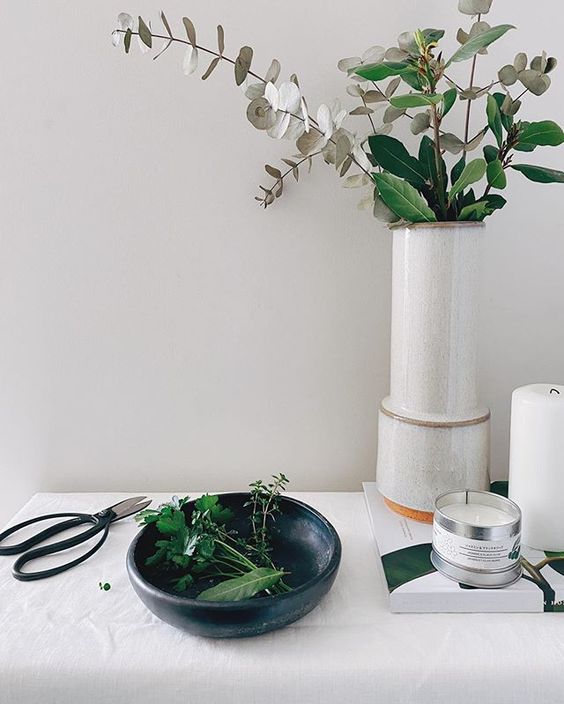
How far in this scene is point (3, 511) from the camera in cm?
81

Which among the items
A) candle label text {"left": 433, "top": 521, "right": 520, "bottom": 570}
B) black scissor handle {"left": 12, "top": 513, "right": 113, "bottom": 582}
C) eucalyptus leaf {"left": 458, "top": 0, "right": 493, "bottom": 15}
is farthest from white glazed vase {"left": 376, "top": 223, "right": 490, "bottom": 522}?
black scissor handle {"left": 12, "top": 513, "right": 113, "bottom": 582}

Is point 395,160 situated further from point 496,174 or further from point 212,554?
point 212,554

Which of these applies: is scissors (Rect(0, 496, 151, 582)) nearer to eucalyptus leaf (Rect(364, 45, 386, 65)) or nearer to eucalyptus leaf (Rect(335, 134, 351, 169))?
eucalyptus leaf (Rect(335, 134, 351, 169))

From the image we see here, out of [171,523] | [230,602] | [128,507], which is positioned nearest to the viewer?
[230,602]

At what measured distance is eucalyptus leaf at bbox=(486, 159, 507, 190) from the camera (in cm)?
60

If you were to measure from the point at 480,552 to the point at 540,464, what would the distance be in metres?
0.11

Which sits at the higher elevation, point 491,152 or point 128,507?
point 491,152

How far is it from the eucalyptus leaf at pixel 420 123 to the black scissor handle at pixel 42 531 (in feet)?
1.78

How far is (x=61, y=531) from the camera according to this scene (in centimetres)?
67

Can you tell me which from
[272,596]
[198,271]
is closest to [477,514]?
[272,596]

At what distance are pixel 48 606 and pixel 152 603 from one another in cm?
11

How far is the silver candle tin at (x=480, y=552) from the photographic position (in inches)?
20.8

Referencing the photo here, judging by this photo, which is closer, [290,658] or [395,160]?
[290,658]

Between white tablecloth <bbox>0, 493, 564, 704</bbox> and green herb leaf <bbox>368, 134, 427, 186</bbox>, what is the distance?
0.42 meters
